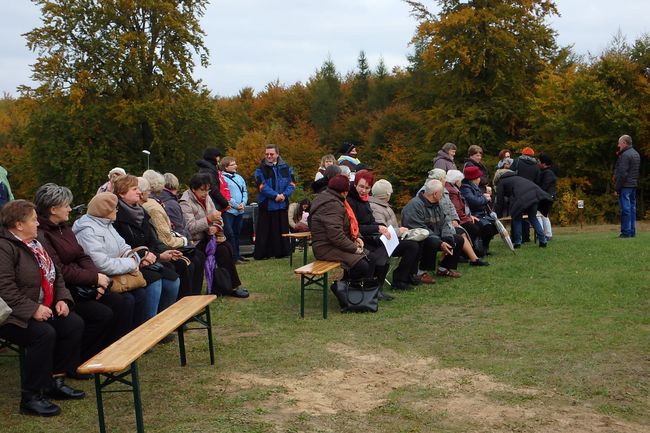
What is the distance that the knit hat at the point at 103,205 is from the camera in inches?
256

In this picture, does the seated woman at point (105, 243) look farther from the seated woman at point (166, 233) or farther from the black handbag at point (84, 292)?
the seated woman at point (166, 233)

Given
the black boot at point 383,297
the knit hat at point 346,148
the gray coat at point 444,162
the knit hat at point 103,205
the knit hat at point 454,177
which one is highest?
the knit hat at point 346,148

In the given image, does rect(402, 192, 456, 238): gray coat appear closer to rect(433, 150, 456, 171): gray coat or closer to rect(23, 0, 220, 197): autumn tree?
rect(433, 150, 456, 171): gray coat

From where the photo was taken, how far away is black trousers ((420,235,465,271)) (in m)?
10.2

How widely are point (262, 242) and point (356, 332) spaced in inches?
230

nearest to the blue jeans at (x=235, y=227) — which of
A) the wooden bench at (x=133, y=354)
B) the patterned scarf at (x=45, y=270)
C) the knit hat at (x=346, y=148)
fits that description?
the knit hat at (x=346, y=148)

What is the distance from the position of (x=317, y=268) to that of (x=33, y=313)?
352 cm

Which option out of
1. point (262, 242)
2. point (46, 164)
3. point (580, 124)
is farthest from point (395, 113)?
point (262, 242)

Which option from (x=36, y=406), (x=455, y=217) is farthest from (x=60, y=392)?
(x=455, y=217)

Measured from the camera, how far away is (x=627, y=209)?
47.8ft

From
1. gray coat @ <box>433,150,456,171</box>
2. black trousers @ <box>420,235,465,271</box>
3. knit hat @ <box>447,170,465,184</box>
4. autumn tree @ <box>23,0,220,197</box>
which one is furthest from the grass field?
autumn tree @ <box>23,0,220,197</box>

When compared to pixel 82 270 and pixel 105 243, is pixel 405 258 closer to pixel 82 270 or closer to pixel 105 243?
pixel 105 243

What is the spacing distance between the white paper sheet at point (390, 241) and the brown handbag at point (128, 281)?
3417 mm

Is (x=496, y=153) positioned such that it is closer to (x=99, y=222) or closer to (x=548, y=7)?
(x=548, y=7)
